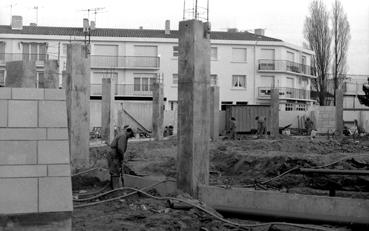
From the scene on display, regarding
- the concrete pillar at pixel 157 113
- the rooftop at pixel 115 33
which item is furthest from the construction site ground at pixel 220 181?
the rooftop at pixel 115 33

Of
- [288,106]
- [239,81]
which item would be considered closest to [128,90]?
[239,81]

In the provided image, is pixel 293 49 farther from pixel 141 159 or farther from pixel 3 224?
pixel 3 224

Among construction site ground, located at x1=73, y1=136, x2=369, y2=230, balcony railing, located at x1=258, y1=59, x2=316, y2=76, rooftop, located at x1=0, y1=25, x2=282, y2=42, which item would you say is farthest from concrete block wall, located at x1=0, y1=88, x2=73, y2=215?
balcony railing, located at x1=258, y1=59, x2=316, y2=76

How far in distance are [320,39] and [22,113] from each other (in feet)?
163

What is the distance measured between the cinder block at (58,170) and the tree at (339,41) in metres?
49.0

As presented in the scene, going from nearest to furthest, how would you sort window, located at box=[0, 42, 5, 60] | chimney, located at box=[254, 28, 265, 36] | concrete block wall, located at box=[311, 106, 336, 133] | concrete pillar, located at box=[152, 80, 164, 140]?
concrete pillar, located at box=[152, 80, 164, 140]
concrete block wall, located at box=[311, 106, 336, 133]
window, located at box=[0, 42, 5, 60]
chimney, located at box=[254, 28, 265, 36]

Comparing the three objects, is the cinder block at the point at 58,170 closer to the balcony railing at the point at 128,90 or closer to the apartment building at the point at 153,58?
the apartment building at the point at 153,58

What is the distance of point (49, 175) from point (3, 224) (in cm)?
68

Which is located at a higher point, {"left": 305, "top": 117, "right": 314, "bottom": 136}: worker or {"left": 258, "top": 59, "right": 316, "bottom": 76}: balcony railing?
{"left": 258, "top": 59, "right": 316, "bottom": 76}: balcony railing

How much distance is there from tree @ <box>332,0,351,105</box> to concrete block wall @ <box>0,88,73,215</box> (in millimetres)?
48778

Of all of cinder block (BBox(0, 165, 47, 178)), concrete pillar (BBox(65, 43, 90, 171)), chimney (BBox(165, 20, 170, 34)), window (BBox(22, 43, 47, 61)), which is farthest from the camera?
chimney (BBox(165, 20, 170, 34))

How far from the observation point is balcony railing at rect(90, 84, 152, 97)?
4872cm

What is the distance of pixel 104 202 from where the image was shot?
1003cm

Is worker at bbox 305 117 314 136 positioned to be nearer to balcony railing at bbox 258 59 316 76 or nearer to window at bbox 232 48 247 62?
balcony railing at bbox 258 59 316 76
